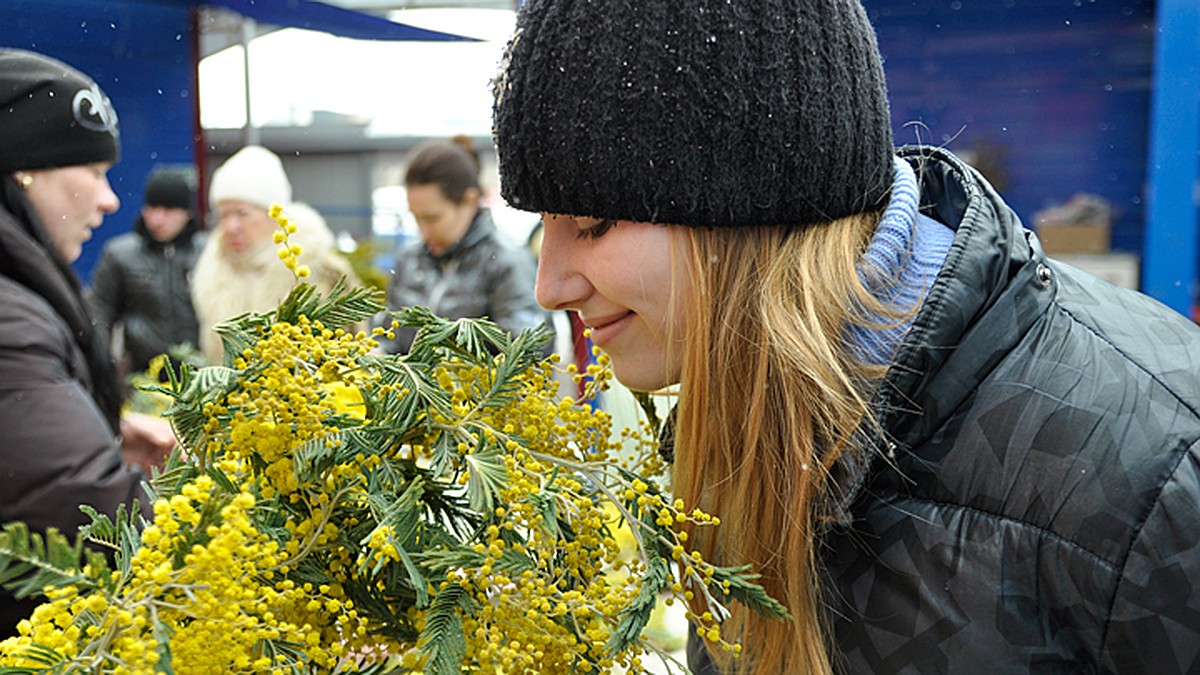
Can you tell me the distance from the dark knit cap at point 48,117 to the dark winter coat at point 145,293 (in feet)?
10.2

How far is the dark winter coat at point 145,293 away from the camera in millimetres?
4965

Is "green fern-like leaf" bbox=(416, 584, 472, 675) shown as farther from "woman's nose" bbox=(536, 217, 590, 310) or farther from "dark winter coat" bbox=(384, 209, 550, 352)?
"dark winter coat" bbox=(384, 209, 550, 352)

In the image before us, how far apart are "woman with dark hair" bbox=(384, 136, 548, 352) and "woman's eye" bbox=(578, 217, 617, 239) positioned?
271cm

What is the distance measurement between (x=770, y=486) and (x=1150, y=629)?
0.35 meters

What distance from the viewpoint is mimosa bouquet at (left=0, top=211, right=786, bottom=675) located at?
80 centimetres

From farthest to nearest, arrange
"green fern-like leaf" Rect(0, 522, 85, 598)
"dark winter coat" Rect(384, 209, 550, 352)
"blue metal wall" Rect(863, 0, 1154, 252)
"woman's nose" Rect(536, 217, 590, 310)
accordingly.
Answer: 1. "blue metal wall" Rect(863, 0, 1154, 252)
2. "dark winter coat" Rect(384, 209, 550, 352)
3. "woman's nose" Rect(536, 217, 590, 310)
4. "green fern-like leaf" Rect(0, 522, 85, 598)

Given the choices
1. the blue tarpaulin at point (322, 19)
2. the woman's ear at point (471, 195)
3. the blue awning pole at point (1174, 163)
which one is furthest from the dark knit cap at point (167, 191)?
the blue awning pole at point (1174, 163)

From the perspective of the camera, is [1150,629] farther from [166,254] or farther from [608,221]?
[166,254]

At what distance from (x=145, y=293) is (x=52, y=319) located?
131 inches

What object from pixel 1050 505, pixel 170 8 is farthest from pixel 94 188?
pixel 170 8

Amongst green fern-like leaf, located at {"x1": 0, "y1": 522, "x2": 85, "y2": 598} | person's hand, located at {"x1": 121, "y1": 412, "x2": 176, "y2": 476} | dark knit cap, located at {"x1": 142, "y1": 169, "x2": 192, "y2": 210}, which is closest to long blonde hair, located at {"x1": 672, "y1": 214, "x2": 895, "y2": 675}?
green fern-like leaf, located at {"x1": 0, "y1": 522, "x2": 85, "y2": 598}


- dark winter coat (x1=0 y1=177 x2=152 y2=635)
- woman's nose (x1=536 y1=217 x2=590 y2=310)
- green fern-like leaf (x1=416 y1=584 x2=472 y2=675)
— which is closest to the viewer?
green fern-like leaf (x1=416 y1=584 x2=472 y2=675)

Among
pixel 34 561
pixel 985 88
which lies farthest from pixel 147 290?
pixel 34 561

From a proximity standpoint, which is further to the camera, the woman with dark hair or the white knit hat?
the woman with dark hair
